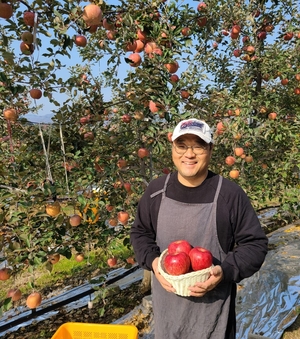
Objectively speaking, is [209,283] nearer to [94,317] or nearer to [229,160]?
[229,160]

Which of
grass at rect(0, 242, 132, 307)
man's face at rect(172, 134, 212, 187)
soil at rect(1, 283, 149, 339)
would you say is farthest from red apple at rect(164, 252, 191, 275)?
grass at rect(0, 242, 132, 307)

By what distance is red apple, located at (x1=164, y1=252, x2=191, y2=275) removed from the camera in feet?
4.50

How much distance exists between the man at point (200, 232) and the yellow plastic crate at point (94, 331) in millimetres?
639

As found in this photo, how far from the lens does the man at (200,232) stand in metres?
1.39

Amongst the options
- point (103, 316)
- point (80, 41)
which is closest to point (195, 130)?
point (80, 41)

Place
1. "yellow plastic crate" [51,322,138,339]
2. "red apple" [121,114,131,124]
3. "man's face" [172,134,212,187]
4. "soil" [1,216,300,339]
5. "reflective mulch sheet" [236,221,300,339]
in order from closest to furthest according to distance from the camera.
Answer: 1. "man's face" [172,134,212,187]
2. "yellow plastic crate" [51,322,138,339]
3. "red apple" [121,114,131,124]
4. "reflective mulch sheet" [236,221,300,339]
5. "soil" [1,216,300,339]

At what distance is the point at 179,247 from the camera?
1407 millimetres

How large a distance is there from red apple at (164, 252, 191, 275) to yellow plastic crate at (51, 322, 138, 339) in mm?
942

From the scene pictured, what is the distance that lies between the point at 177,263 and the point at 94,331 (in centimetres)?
116

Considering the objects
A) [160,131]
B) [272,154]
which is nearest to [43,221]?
[160,131]

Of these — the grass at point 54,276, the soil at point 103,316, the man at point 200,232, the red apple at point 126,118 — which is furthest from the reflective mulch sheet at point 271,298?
the red apple at point 126,118

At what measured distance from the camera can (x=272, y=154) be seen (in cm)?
387

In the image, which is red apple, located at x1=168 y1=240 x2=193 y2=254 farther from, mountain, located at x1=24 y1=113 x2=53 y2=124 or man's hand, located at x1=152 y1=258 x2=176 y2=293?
mountain, located at x1=24 y1=113 x2=53 y2=124

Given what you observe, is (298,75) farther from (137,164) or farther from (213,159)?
(137,164)
